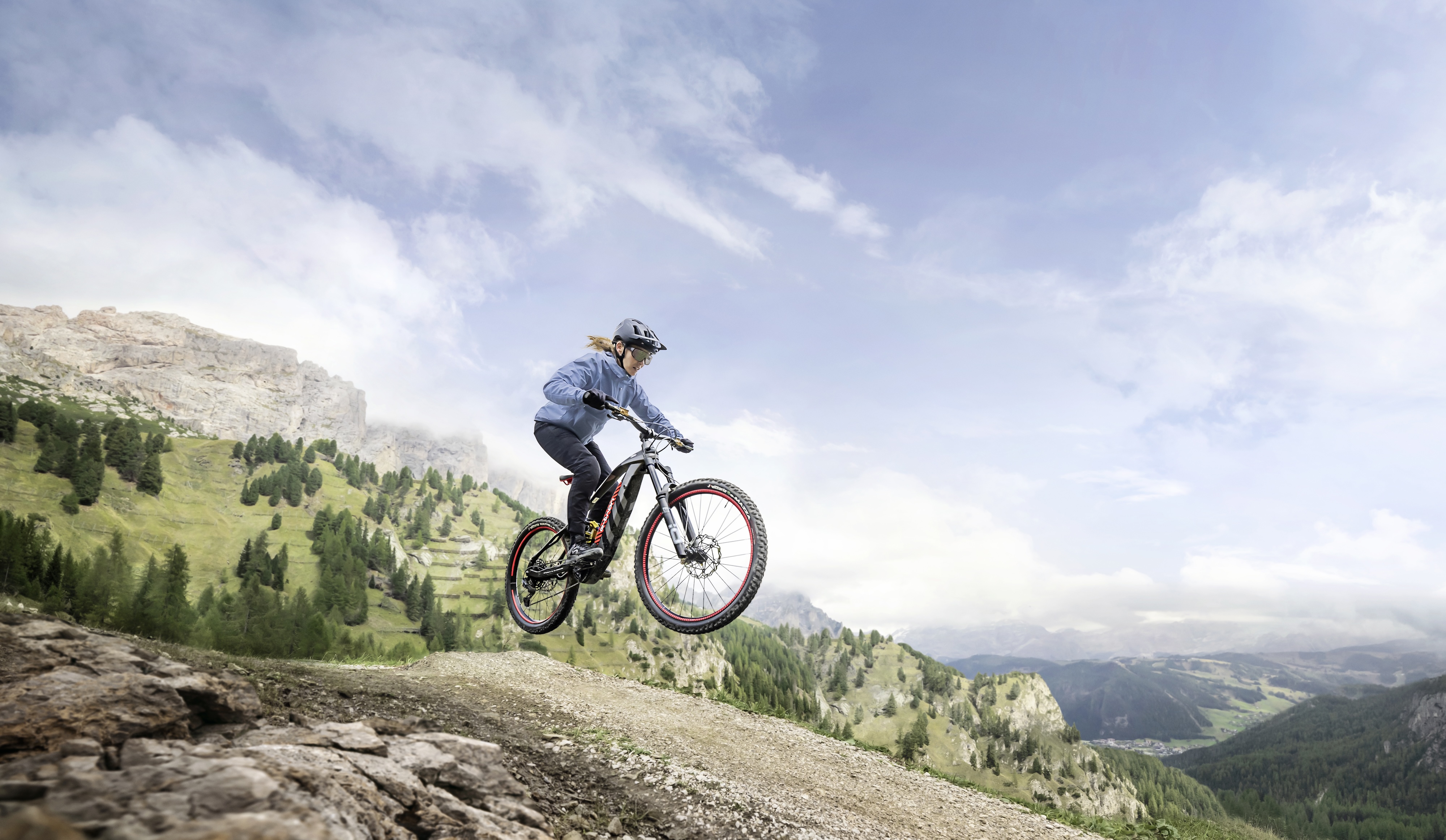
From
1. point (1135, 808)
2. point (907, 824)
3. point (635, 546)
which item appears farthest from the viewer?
point (1135, 808)

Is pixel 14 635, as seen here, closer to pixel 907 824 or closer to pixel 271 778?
pixel 271 778

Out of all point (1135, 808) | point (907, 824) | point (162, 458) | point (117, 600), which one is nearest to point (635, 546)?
point (907, 824)

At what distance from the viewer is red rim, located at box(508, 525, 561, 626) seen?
11.7 meters

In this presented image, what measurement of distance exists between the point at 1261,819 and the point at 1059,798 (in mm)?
48026

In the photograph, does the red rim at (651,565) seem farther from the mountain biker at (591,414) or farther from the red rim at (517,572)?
the red rim at (517,572)

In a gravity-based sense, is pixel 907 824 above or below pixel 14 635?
below

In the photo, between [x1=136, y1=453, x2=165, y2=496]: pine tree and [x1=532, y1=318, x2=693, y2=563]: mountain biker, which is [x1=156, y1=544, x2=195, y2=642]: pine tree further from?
[x1=136, y1=453, x2=165, y2=496]: pine tree

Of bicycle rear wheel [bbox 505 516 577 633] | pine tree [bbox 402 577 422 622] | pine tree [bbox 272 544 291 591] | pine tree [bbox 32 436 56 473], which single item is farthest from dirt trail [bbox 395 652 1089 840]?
pine tree [bbox 32 436 56 473]

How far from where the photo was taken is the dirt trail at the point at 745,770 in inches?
416

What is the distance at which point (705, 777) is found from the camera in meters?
11.3

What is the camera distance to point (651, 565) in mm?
8719

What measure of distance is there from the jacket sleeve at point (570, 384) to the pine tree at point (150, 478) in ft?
703

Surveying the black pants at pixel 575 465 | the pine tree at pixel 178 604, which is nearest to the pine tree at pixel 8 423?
the pine tree at pixel 178 604

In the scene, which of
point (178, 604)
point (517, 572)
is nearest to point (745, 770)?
point (517, 572)
